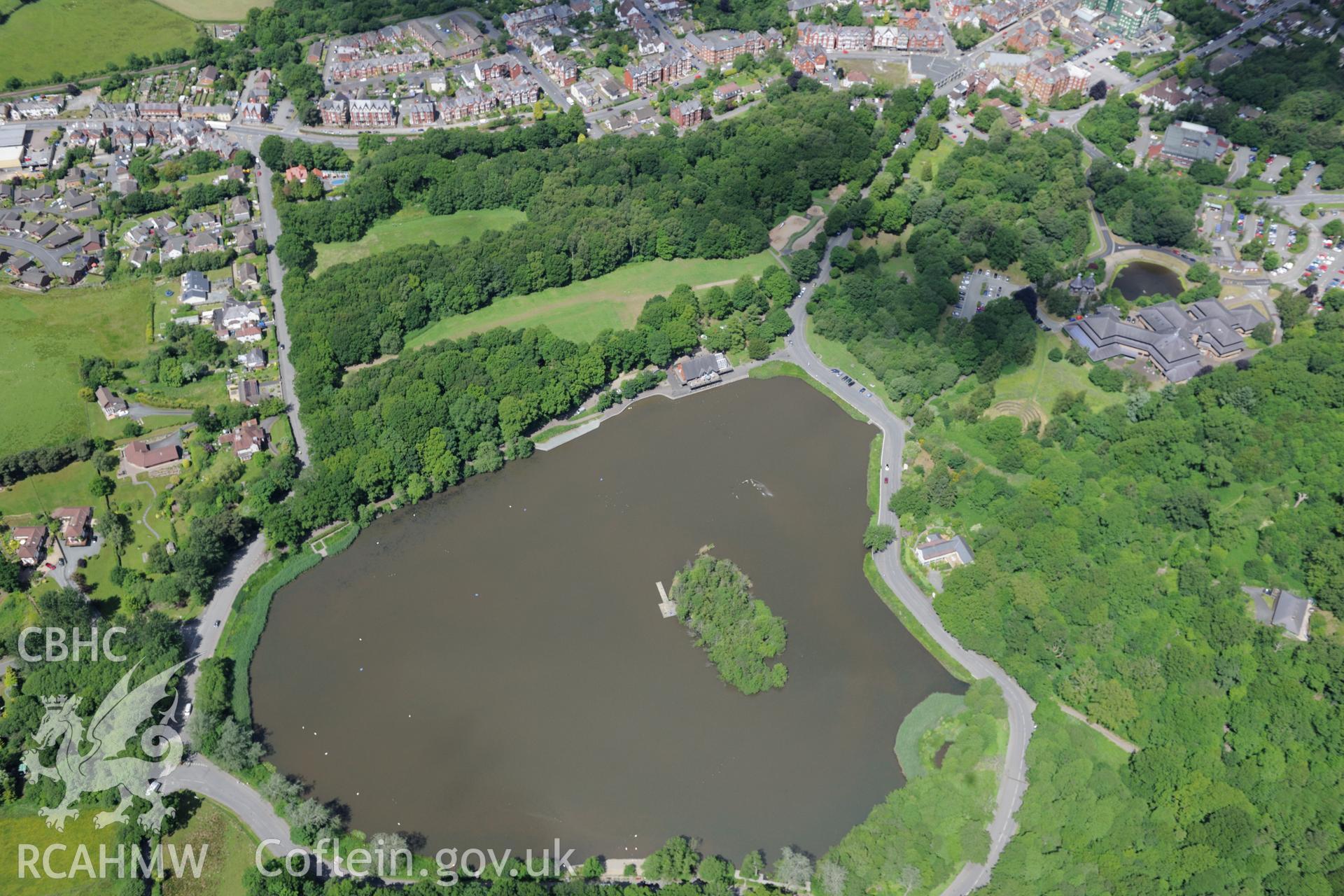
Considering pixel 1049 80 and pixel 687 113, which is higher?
pixel 687 113

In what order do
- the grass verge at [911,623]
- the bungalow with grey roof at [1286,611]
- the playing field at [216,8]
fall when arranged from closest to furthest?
1. the grass verge at [911,623]
2. the bungalow with grey roof at [1286,611]
3. the playing field at [216,8]

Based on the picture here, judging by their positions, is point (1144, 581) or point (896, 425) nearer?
point (1144, 581)

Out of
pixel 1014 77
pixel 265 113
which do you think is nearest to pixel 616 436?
pixel 265 113

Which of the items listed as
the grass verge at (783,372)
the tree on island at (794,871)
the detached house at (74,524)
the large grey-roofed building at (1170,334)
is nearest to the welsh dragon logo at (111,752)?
the detached house at (74,524)

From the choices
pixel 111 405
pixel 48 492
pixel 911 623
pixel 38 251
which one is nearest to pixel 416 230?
pixel 111 405

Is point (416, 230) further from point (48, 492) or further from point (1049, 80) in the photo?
point (1049, 80)

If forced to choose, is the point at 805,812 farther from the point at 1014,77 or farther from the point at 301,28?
the point at 301,28

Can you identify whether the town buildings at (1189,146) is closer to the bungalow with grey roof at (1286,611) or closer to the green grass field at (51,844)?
the bungalow with grey roof at (1286,611)
